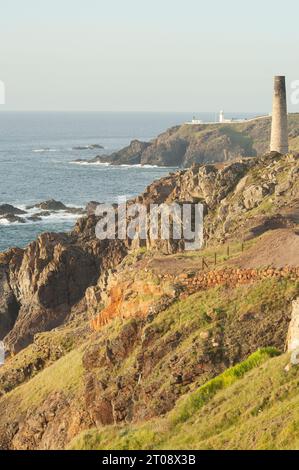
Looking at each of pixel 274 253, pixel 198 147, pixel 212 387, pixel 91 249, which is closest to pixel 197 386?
pixel 212 387

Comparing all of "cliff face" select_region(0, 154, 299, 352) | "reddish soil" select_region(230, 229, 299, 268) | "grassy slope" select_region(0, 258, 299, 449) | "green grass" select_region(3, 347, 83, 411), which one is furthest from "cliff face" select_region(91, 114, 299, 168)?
"grassy slope" select_region(0, 258, 299, 449)

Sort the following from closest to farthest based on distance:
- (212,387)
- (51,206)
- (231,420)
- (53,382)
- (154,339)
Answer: (231,420) → (212,387) → (154,339) → (53,382) → (51,206)

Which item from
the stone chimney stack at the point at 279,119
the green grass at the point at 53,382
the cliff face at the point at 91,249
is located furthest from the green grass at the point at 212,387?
the stone chimney stack at the point at 279,119

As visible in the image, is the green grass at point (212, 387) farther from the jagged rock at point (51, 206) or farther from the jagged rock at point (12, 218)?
the jagged rock at point (51, 206)

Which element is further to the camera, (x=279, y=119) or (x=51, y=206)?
(x=51, y=206)

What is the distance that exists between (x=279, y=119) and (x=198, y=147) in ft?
336

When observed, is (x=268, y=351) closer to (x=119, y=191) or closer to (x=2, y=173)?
(x=119, y=191)

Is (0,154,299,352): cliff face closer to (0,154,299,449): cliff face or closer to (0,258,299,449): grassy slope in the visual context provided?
(0,154,299,449): cliff face

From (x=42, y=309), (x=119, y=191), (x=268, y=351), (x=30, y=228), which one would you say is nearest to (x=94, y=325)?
(x=268, y=351)

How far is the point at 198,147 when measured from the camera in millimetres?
178500

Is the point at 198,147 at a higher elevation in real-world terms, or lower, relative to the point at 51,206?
higher

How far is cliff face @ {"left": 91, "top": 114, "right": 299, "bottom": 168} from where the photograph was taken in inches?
6845

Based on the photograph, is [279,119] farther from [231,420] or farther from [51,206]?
[231,420]

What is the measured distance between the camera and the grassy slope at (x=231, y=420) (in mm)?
19734
